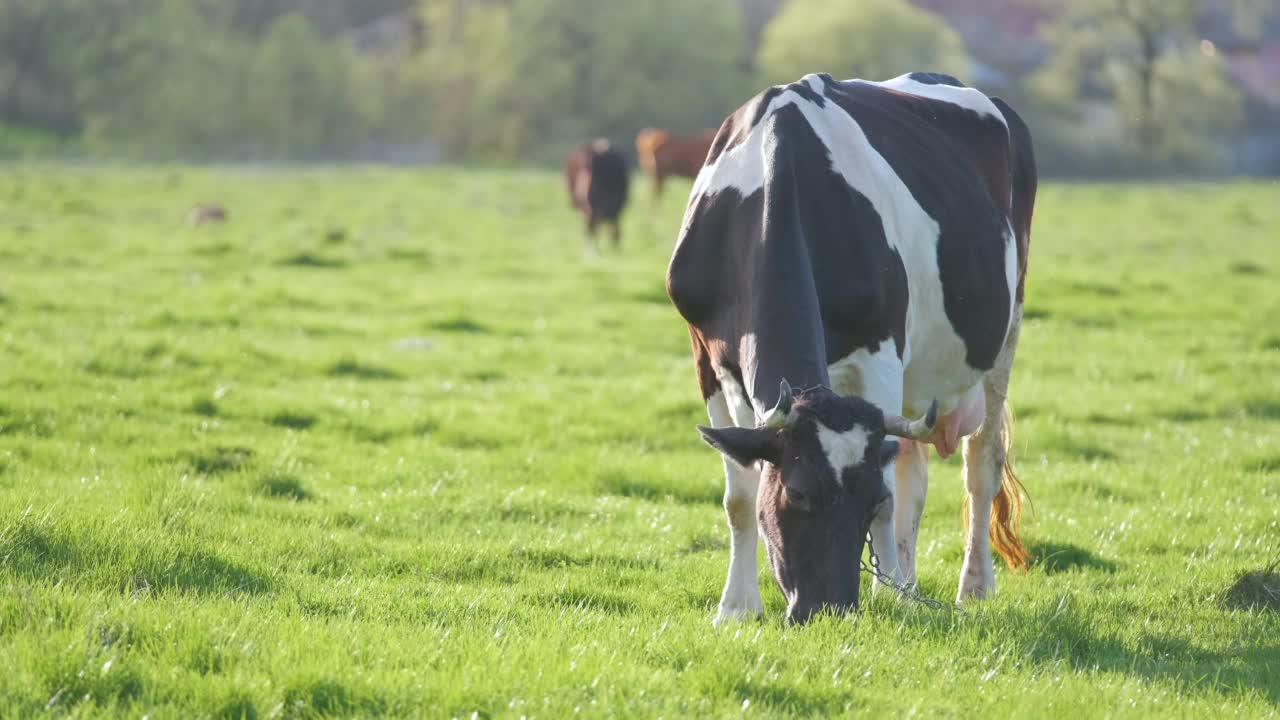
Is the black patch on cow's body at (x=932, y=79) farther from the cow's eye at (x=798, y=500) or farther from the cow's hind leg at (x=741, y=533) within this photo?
the cow's eye at (x=798, y=500)

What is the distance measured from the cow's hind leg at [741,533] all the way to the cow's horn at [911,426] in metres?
0.88

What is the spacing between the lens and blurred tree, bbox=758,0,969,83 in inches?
2217

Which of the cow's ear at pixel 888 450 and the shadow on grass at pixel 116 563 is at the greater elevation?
the cow's ear at pixel 888 450

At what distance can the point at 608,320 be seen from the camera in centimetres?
1562

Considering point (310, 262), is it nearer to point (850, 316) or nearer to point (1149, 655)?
point (850, 316)

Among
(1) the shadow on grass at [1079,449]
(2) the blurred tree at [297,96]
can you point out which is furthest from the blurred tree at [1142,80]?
(2) the blurred tree at [297,96]

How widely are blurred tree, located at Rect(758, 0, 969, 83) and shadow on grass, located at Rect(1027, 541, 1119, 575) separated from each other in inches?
1953

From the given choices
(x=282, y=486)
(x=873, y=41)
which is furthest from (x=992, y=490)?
(x=873, y=41)

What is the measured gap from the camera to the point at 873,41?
2217 inches

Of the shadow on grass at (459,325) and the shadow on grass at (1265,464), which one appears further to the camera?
the shadow on grass at (459,325)

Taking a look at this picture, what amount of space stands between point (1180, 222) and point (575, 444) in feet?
81.7

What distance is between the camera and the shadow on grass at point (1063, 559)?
274 inches

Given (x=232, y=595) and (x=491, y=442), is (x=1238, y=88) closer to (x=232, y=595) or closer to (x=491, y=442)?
(x=491, y=442)

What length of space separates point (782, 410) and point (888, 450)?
49 cm
